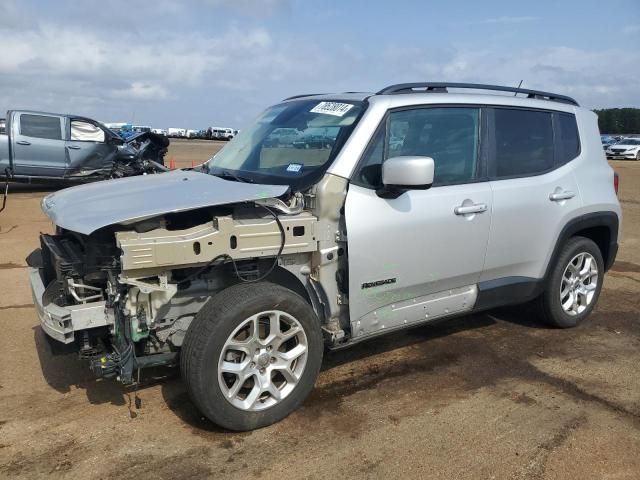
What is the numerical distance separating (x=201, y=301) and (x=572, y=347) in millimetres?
3182

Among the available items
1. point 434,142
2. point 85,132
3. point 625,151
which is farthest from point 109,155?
point 625,151

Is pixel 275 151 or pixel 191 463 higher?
pixel 275 151

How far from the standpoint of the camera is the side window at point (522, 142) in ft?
14.4

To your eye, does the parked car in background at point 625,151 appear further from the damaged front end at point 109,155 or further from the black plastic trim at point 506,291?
the black plastic trim at point 506,291

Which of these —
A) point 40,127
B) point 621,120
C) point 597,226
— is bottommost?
point 597,226

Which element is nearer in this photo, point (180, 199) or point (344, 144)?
point (180, 199)

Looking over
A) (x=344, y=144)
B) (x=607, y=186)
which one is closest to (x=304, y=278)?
(x=344, y=144)

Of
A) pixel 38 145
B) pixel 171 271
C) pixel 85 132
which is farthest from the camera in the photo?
pixel 85 132

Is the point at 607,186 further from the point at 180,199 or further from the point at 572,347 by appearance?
the point at 180,199

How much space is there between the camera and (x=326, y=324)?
371 cm

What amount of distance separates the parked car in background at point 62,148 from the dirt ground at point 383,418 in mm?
9496

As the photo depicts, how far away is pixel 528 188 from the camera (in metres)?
4.44

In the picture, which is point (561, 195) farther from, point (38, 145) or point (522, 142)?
point (38, 145)

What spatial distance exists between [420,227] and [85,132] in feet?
40.7
